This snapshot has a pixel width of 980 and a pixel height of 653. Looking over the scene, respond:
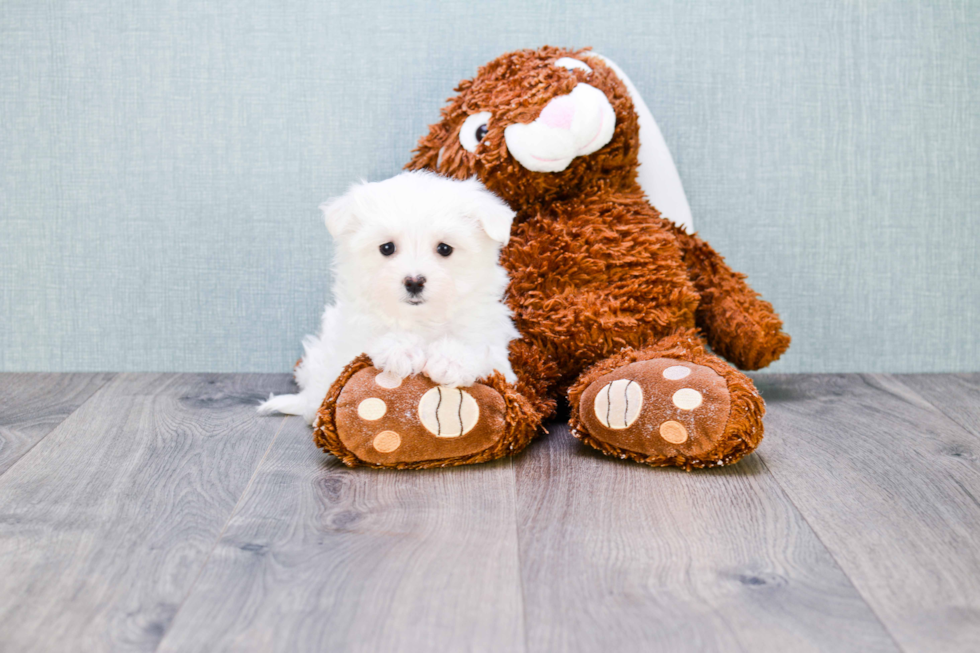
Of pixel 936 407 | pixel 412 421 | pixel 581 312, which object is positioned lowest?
pixel 936 407

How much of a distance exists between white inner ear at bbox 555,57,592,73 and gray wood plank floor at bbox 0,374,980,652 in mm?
640

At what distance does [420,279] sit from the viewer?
1.19 meters

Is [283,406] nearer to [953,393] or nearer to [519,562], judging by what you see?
[519,562]

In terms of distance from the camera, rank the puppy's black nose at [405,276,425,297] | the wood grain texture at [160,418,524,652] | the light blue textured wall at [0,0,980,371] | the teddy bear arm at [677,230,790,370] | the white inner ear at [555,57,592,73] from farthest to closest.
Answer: the light blue textured wall at [0,0,980,371], the teddy bear arm at [677,230,790,370], the white inner ear at [555,57,592,73], the puppy's black nose at [405,276,425,297], the wood grain texture at [160,418,524,652]

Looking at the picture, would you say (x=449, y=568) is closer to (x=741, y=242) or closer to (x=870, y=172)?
(x=741, y=242)

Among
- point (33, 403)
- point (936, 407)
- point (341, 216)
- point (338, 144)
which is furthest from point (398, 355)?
point (936, 407)

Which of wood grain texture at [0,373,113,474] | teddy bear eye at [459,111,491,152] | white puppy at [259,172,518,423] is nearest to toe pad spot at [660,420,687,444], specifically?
white puppy at [259,172,518,423]

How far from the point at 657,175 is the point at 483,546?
3.11ft

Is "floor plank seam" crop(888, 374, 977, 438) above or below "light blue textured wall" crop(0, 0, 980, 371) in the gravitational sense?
below

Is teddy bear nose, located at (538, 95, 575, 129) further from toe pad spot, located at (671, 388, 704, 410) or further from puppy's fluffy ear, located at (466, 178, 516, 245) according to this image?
toe pad spot, located at (671, 388, 704, 410)

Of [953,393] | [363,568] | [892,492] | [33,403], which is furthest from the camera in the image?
[953,393]

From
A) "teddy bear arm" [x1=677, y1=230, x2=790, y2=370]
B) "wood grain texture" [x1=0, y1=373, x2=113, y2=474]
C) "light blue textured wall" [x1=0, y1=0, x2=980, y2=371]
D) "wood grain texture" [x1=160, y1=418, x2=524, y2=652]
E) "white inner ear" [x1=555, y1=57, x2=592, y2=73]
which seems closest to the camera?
"wood grain texture" [x1=160, y1=418, x2=524, y2=652]

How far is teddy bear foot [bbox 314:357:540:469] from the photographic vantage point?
3.95 feet

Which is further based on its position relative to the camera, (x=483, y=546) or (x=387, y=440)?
(x=387, y=440)
